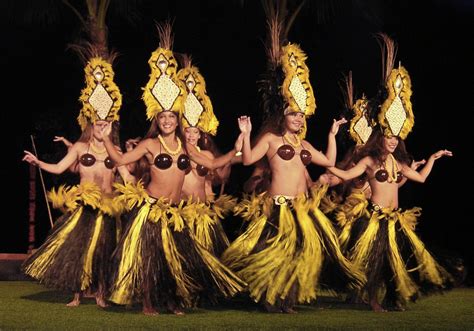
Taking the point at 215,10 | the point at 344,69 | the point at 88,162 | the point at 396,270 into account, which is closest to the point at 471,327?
the point at 396,270

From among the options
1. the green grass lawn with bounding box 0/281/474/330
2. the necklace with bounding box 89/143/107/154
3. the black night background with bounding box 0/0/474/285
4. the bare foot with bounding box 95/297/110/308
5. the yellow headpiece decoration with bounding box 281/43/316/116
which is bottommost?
the green grass lawn with bounding box 0/281/474/330

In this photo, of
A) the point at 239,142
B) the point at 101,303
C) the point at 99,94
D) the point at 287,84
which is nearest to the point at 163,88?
the point at 239,142

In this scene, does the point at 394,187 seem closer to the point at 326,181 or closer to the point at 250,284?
the point at 326,181

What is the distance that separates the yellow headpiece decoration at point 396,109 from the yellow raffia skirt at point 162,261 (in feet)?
5.29

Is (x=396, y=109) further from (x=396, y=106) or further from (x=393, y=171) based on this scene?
(x=393, y=171)

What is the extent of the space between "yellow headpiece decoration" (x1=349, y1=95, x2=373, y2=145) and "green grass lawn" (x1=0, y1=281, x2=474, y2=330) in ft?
4.38

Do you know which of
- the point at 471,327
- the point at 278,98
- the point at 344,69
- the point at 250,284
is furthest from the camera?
the point at 344,69

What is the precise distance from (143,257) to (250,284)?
678 millimetres

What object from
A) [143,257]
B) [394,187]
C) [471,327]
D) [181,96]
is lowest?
[471,327]

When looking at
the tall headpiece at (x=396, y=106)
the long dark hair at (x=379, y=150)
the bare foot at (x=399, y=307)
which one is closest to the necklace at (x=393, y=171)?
the long dark hair at (x=379, y=150)

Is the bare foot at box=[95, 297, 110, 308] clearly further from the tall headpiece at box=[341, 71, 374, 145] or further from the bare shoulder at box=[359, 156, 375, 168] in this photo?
the tall headpiece at box=[341, 71, 374, 145]

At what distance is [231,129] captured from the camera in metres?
11.0

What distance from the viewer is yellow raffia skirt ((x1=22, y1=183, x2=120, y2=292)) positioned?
7812 millimetres

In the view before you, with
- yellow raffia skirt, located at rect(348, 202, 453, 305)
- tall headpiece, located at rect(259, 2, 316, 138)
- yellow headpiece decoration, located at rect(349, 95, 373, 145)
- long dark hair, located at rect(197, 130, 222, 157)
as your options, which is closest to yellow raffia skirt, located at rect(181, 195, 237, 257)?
long dark hair, located at rect(197, 130, 222, 157)
